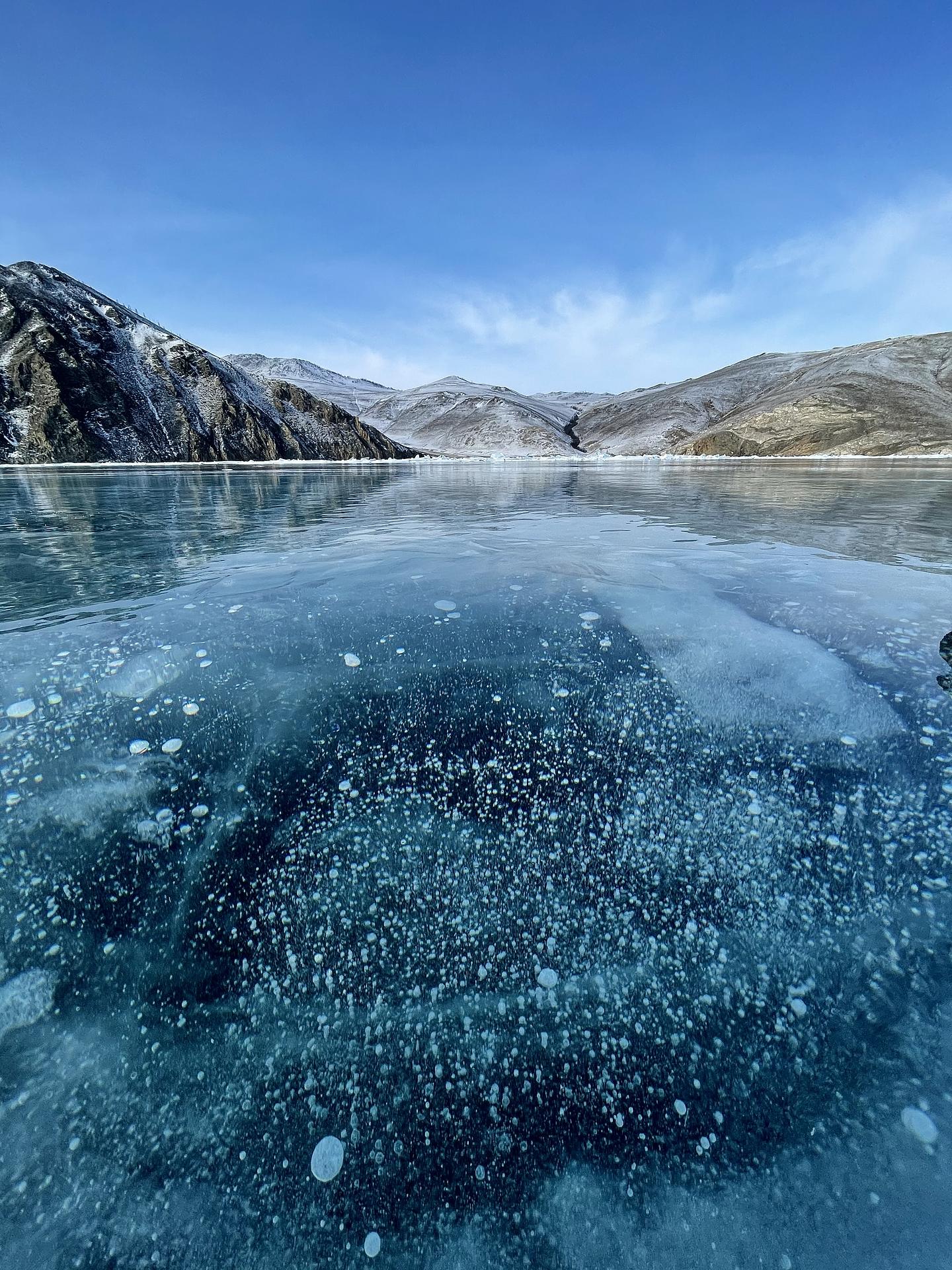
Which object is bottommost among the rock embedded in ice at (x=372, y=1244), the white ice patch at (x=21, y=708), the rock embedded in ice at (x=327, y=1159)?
the rock embedded in ice at (x=372, y=1244)

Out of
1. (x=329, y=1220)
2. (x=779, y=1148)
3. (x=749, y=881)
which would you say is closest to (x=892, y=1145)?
(x=779, y=1148)

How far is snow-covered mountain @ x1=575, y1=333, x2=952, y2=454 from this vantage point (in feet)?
284

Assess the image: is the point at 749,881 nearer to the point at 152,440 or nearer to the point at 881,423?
the point at 152,440

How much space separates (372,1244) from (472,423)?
159m

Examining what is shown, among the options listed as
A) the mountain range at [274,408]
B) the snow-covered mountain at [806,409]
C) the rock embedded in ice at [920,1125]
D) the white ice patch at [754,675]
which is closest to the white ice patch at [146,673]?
the white ice patch at [754,675]

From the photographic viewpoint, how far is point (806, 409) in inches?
3701

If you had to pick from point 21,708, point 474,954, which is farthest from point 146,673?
point 474,954

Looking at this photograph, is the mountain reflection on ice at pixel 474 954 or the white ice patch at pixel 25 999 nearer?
the mountain reflection on ice at pixel 474 954

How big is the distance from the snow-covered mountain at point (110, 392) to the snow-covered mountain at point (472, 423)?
60833 millimetres

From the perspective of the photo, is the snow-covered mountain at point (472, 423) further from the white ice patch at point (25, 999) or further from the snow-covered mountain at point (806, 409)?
the white ice patch at point (25, 999)

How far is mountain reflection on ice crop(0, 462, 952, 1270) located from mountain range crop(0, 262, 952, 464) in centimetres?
7579

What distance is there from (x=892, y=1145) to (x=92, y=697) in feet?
14.4

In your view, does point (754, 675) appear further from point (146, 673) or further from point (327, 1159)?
point (146, 673)

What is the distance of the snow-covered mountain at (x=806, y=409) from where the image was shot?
86.5 metres
